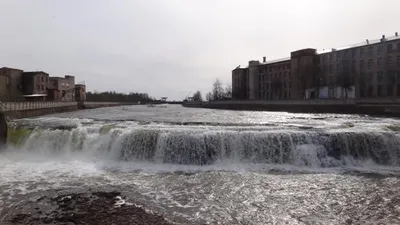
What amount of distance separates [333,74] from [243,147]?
2586 inches

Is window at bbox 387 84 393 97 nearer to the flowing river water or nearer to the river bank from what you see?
the river bank

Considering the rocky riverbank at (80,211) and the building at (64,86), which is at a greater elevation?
the building at (64,86)

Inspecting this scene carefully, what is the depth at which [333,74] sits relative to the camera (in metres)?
75.8

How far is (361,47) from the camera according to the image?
68.0 metres

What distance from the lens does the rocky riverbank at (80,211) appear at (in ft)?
26.8

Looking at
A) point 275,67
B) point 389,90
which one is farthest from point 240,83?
point 389,90

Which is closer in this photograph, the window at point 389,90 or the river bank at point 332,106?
the river bank at point 332,106

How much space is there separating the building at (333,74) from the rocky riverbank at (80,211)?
46.3 metres

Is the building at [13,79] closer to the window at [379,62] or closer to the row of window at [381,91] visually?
the row of window at [381,91]

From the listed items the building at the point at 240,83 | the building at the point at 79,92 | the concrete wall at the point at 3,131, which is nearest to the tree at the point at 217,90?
the building at the point at 240,83

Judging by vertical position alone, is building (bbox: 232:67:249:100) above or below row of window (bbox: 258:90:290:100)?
above

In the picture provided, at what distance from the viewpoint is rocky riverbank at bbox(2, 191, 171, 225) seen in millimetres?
8159

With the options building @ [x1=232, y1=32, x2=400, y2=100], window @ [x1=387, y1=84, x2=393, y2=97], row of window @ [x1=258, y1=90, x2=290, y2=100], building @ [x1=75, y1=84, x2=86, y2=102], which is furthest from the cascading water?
building @ [x1=75, y1=84, x2=86, y2=102]

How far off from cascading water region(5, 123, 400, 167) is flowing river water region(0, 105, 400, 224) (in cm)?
5
